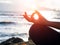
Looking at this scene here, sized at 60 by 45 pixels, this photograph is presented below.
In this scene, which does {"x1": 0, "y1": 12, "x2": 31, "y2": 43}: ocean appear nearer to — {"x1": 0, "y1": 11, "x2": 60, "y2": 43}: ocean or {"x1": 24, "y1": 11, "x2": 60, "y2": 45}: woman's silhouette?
{"x1": 0, "y1": 11, "x2": 60, "y2": 43}: ocean

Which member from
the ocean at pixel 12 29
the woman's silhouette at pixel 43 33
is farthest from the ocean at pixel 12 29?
the woman's silhouette at pixel 43 33

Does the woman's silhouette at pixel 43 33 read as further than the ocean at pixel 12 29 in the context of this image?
No

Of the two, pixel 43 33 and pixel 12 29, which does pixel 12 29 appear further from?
pixel 43 33

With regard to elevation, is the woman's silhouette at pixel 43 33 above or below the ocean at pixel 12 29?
above

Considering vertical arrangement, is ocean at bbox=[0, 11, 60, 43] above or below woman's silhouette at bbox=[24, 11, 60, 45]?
below

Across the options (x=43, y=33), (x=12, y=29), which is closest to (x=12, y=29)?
(x=12, y=29)

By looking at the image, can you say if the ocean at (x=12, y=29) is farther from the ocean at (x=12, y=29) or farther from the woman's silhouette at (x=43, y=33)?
the woman's silhouette at (x=43, y=33)

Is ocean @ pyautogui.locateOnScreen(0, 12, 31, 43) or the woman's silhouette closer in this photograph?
the woman's silhouette

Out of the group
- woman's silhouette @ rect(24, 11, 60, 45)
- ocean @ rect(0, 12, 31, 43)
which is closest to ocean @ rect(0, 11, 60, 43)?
ocean @ rect(0, 12, 31, 43)

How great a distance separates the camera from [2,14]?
16156 mm

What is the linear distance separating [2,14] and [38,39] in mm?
13453

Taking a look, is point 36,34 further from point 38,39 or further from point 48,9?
point 48,9

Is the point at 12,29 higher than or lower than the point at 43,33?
lower

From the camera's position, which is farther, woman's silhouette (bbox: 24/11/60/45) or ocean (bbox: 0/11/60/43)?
ocean (bbox: 0/11/60/43)
